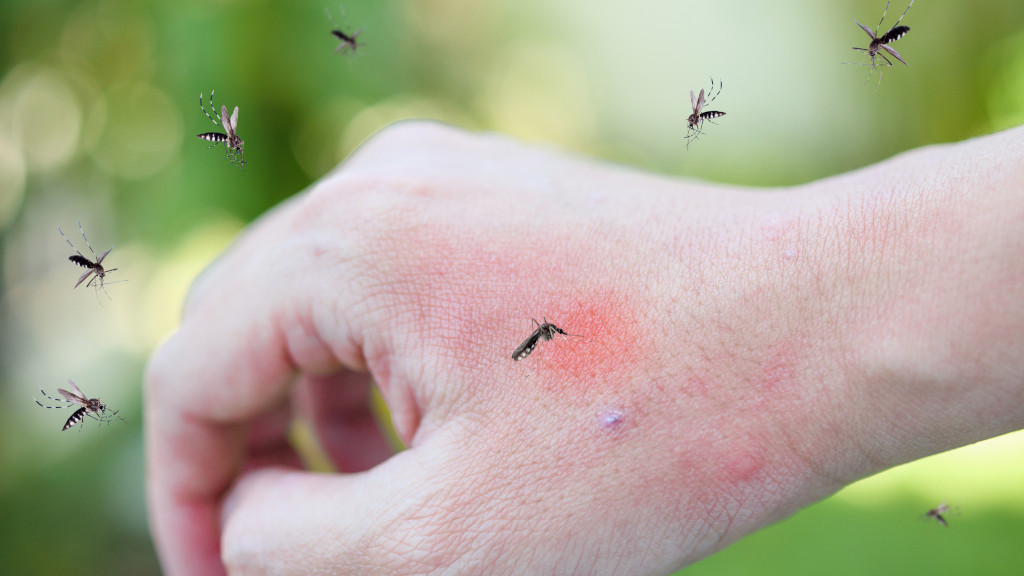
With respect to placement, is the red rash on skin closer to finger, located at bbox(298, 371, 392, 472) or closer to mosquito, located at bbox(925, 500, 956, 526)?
finger, located at bbox(298, 371, 392, 472)

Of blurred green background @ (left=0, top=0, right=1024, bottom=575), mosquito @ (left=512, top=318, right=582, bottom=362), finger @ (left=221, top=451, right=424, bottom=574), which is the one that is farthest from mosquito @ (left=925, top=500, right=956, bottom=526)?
finger @ (left=221, top=451, right=424, bottom=574)

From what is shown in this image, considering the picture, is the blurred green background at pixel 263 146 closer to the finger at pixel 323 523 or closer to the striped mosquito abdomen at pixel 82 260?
the striped mosquito abdomen at pixel 82 260

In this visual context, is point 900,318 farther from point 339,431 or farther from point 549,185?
point 339,431

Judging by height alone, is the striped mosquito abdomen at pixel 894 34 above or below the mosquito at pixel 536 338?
above

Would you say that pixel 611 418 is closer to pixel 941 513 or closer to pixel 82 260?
pixel 82 260

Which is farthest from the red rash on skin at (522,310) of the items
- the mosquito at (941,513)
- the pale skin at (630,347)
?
the mosquito at (941,513)

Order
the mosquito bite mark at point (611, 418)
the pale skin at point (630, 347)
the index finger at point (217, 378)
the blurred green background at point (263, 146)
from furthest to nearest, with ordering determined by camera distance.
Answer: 1. the blurred green background at point (263, 146)
2. the index finger at point (217, 378)
3. the mosquito bite mark at point (611, 418)
4. the pale skin at point (630, 347)

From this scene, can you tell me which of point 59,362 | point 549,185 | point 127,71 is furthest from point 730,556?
point 127,71

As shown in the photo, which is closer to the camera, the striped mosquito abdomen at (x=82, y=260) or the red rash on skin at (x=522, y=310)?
the red rash on skin at (x=522, y=310)
